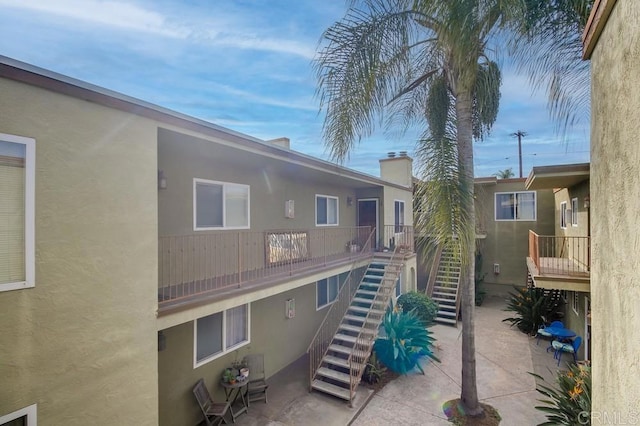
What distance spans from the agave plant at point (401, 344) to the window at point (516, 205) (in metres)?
11.6

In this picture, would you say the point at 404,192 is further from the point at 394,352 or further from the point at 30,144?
the point at 30,144

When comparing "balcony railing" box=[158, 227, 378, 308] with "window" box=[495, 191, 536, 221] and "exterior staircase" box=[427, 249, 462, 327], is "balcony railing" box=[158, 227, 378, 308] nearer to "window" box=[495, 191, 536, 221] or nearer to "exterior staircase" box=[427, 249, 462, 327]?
"exterior staircase" box=[427, 249, 462, 327]

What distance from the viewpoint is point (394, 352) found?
935cm

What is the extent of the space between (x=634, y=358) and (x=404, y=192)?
49.4 ft

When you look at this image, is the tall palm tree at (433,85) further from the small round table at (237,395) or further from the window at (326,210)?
the window at (326,210)

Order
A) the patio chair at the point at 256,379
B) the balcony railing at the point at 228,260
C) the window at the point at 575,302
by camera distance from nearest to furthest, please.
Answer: the balcony railing at the point at 228,260
the patio chair at the point at 256,379
the window at the point at 575,302

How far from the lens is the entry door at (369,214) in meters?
14.7

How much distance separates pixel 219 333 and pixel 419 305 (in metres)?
8.89

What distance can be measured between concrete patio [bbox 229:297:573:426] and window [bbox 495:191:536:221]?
323 inches

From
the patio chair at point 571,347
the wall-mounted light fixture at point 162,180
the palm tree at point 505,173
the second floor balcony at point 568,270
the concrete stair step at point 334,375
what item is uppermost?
the palm tree at point 505,173

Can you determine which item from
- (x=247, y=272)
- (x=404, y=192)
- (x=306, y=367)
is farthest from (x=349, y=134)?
(x=404, y=192)

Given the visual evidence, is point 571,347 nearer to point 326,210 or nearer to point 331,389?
point 331,389

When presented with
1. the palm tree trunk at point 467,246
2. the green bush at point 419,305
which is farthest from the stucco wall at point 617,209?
the green bush at point 419,305

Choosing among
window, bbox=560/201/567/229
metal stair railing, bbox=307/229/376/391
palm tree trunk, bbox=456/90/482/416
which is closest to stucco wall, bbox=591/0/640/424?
palm tree trunk, bbox=456/90/482/416
